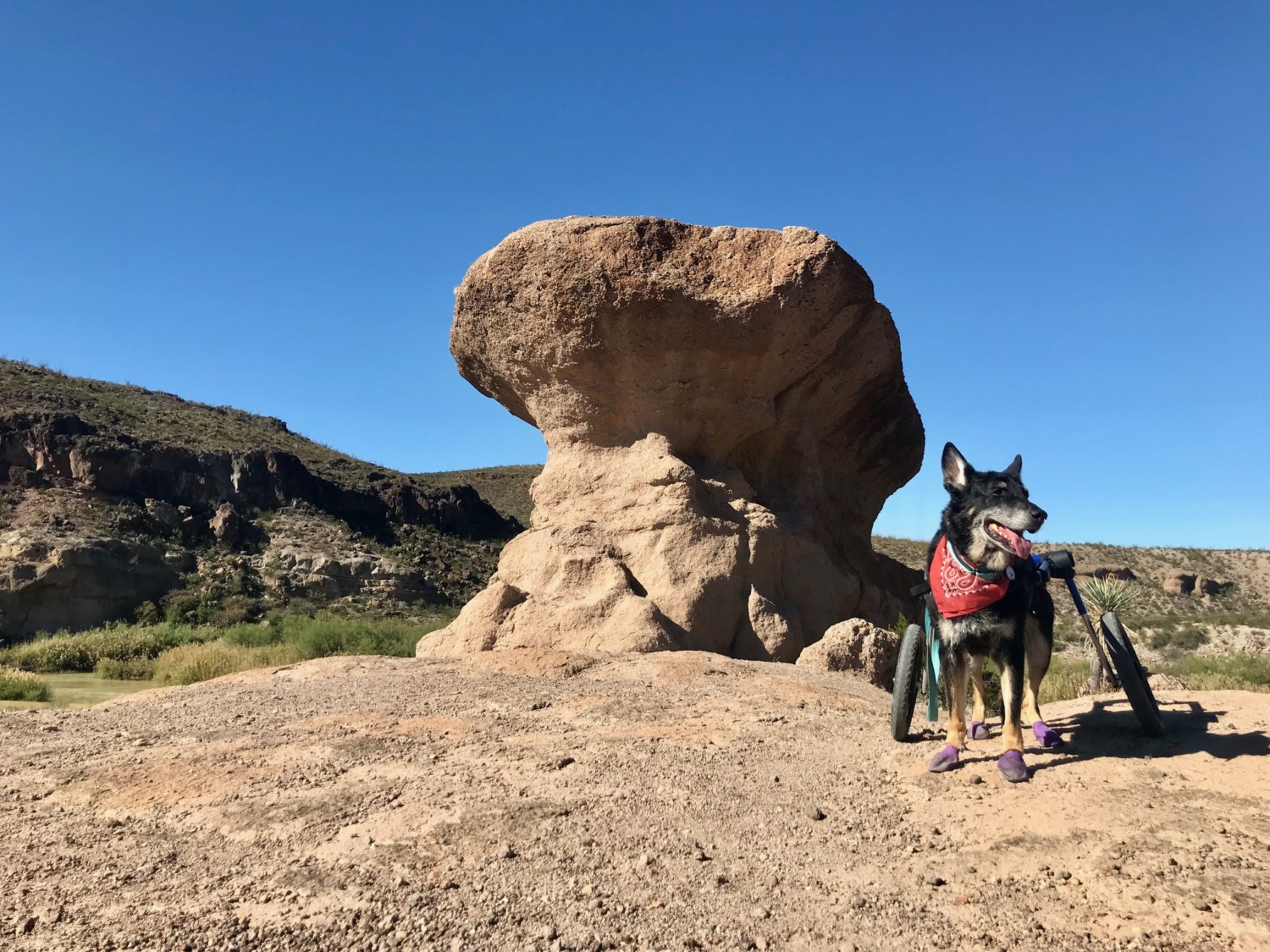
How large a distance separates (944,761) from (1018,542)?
1.10 meters

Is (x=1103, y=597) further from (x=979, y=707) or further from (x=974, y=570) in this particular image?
(x=974, y=570)

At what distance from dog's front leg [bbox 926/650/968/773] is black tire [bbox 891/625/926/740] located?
0.31m

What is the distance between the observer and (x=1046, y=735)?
14.7 feet

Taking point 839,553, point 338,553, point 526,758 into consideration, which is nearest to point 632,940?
point 526,758

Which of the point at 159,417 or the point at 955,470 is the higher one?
the point at 159,417

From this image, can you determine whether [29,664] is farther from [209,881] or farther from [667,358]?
[209,881]

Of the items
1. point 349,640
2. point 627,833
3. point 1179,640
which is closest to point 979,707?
point 627,833

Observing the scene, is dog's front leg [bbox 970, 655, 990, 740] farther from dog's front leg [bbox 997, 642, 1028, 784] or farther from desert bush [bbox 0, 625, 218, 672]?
desert bush [bbox 0, 625, 218, 672]

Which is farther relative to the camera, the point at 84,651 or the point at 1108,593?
the point at 84,651

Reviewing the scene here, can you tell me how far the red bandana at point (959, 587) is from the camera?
4219 mm

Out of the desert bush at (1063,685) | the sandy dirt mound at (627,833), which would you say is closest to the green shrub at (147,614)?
the sandy dirt mound at (627,833)

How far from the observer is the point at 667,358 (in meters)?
9.77

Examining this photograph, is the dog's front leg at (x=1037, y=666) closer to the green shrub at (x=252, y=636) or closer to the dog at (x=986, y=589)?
the dog at (x=986, y=589)

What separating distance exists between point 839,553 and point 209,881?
31.3ft
